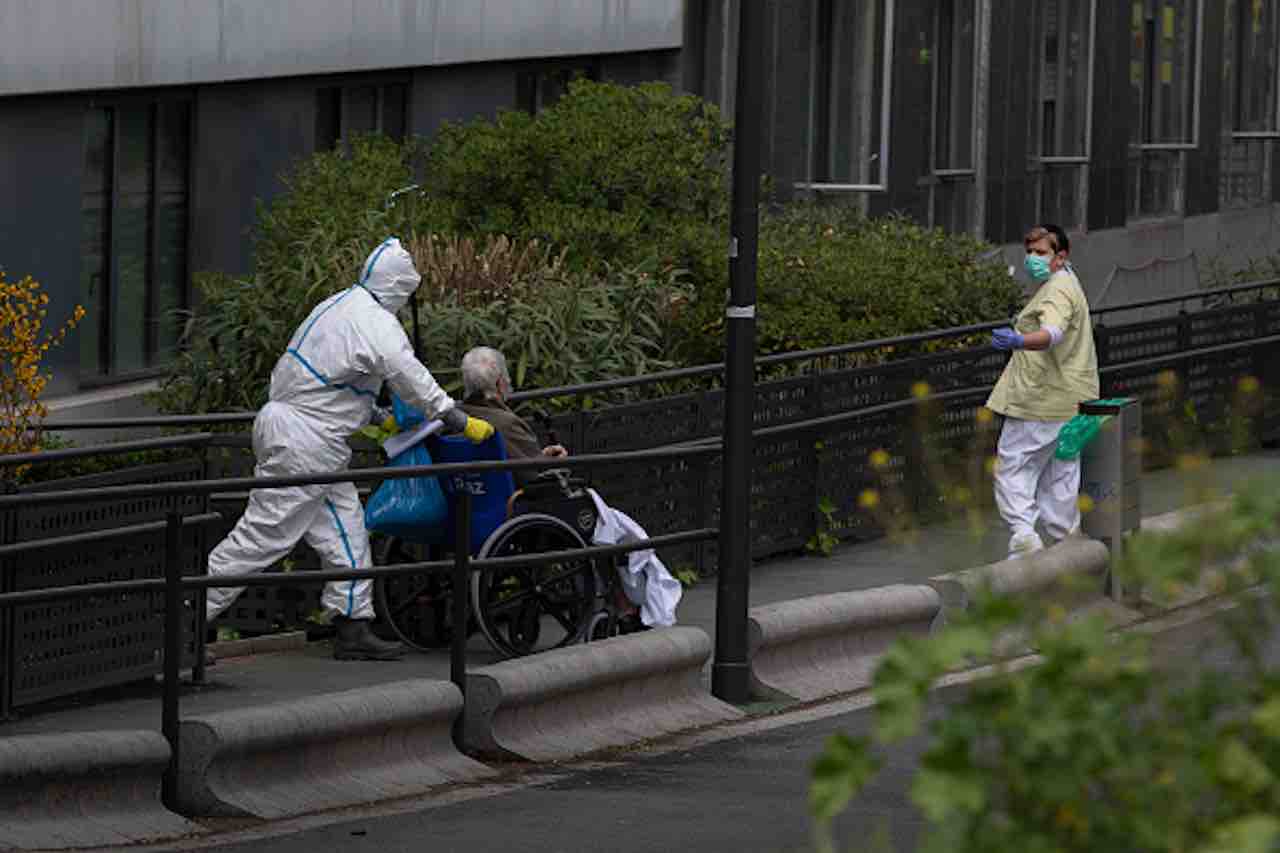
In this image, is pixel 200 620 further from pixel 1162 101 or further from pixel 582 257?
pixel 1162 101

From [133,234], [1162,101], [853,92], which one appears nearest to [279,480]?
[133,234]

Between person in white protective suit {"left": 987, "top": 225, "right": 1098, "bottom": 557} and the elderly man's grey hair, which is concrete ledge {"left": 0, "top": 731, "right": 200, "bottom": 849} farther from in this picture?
person in white protective suit {"left": 987, "top": 225, "right": 1098, "bottom": 557}

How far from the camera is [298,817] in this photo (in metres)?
9.48

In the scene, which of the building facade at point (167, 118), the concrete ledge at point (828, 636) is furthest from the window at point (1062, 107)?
the concrete ledge at point (828, 636)

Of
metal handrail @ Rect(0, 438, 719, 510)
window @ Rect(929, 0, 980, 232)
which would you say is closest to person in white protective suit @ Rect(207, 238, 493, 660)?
metal handrail @ Rect(0, 438, 719, 510)

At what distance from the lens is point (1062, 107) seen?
36.0 m

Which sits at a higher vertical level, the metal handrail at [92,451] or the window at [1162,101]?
the window at [1162,101]

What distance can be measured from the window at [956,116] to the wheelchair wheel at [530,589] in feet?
66.8

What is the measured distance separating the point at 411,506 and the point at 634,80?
16.1 meters

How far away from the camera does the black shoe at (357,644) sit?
1225cm

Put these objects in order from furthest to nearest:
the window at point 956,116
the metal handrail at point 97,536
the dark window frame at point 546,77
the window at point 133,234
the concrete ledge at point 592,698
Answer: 1. the window at point 956,116
2. the dark window frame at point 546,77
3. the window at point 133,234
4. the concrete ledge at point 592,698
5. the metal handrail at point 97,536

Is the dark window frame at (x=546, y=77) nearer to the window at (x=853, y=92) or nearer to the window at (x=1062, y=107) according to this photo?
the window at (x=853, y=92)

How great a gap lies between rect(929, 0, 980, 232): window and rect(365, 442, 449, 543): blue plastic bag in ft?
67.4

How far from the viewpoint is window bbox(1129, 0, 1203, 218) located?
128 feet
